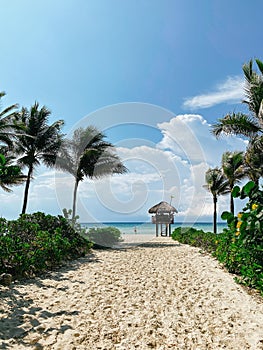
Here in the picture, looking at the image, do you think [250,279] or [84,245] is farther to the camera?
[84,245]

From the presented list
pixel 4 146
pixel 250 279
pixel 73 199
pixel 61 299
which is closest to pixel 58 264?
pixel 61 299

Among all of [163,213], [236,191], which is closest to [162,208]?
[163,213]

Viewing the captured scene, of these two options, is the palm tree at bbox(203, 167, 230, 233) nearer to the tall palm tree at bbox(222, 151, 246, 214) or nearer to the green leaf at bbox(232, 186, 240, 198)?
the tall palm tree at bbox(222, 151, 246, 214)

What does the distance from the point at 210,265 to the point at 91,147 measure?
11995 mm

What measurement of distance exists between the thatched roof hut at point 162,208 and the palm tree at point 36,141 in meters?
13.5

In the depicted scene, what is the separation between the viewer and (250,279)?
5.22 m

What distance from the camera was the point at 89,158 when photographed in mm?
17594

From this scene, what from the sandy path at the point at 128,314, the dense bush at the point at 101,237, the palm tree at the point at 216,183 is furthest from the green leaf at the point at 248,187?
the palm tree at the point at 216,183

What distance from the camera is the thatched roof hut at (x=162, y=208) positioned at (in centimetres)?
2917

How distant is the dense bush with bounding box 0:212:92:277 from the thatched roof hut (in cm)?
2005

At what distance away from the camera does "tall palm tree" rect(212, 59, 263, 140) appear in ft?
39.1

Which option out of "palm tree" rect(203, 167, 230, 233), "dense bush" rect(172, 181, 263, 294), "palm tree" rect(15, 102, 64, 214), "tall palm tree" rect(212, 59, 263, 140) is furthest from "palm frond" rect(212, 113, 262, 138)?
"palm tree" rect(203, 167, 230, 233)

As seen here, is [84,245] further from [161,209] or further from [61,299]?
[161,209]

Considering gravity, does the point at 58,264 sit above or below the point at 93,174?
below
